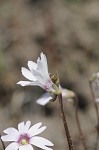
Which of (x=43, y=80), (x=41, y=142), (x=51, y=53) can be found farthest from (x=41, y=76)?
(x=51, y=53)

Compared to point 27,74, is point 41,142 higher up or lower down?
lower down

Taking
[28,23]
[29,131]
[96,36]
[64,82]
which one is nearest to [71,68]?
[64,82]

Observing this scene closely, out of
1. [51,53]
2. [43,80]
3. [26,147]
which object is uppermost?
[51,53]

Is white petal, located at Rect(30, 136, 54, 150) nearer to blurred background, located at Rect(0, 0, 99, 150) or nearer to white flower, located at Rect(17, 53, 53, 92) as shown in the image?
white flower, located at Rect(17, 53, 53, 92)

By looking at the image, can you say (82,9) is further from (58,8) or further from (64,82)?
(64,82)

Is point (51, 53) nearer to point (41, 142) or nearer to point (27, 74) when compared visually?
point (27, 74)

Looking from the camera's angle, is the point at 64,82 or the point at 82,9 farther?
the point at 82,9

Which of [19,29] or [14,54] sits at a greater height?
[19,29]

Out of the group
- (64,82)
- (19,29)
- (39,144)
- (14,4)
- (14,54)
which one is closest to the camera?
(39,144)

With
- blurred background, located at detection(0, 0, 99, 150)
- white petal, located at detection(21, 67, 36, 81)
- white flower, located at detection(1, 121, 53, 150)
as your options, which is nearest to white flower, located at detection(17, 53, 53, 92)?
white petal, located at detection(21, 67, 36, 81)
